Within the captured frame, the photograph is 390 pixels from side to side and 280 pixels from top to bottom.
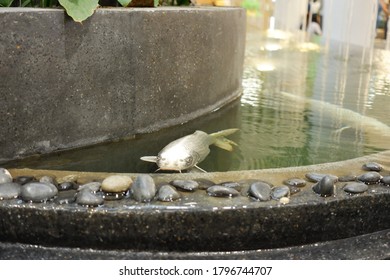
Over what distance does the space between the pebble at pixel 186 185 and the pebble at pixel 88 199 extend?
0.24 meters

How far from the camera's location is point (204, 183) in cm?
183

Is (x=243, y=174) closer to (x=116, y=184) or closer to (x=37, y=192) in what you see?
(x=116, y=184)

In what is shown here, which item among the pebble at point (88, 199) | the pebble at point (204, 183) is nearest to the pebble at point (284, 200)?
the pebble at point (204, 183)

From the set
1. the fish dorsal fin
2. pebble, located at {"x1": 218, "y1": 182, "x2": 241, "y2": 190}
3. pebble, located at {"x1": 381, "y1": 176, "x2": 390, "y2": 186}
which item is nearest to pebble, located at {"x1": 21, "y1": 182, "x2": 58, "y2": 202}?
pebble, located at {"x1": 218, "y1": 182, "x2": 241, "y2": 190}

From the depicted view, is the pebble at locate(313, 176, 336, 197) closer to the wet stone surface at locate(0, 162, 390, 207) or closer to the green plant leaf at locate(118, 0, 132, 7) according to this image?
the wet stone surface at locate(0, 162, 390, 207)

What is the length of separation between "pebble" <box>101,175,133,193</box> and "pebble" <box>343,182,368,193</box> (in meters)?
0.66

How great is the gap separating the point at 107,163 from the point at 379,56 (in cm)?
571

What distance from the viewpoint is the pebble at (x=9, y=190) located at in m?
1.70

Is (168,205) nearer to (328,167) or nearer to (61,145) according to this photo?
(328,167)

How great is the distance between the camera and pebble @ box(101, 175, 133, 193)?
1.74 m

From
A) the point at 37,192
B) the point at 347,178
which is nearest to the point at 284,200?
the point at 347,178

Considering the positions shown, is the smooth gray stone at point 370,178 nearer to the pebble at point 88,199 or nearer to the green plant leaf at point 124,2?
the pebble at point 88,199
